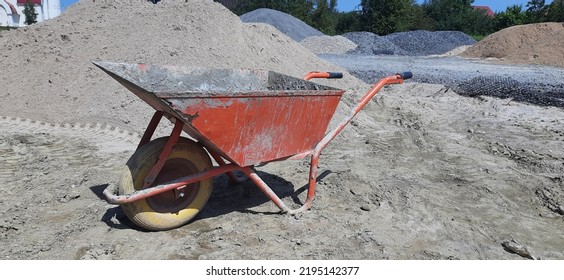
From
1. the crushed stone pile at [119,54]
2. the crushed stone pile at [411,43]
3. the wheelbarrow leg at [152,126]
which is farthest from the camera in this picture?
the crushed stone pile at [411,43]

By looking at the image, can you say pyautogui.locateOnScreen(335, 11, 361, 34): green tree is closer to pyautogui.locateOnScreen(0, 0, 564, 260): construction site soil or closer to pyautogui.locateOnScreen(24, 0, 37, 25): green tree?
pyautogui.locateOnScreen(0, 0, 564, 260): construction site soil

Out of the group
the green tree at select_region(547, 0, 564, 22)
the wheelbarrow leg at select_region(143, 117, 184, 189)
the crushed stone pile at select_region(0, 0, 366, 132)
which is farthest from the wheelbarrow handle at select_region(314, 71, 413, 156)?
the green tree at select_region(547, 0, 564, 22)

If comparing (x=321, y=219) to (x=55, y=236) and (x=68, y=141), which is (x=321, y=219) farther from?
(x=68, y=141)

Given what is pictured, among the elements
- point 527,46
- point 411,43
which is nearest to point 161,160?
point 527,46

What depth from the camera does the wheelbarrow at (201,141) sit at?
274cm

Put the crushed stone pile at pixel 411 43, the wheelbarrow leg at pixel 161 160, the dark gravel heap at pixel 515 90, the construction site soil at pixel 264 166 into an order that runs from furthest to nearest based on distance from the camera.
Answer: the crushed stone pile at pixel 411 43, the dark gravel heap at pixel 515 90, the construction site soil at pixel 264 166, the wheelbarrow leg at pixel 161 160

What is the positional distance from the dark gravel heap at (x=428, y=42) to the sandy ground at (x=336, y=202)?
61.4 ft

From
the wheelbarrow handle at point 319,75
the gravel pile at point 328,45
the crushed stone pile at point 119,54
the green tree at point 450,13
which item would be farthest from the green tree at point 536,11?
the wheelbarrow handle at point 319,75

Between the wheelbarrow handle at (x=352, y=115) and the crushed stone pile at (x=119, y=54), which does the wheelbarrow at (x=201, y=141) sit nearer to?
the wheelbarrow handle at (x=352, y=115)

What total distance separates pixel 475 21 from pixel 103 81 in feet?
127

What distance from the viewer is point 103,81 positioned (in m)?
6.78

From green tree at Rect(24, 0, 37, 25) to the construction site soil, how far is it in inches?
1722

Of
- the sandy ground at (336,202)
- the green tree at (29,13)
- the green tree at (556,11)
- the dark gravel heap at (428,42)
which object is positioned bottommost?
the sandy ground at (336,202)

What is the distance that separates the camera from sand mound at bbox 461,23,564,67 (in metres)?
16.5
